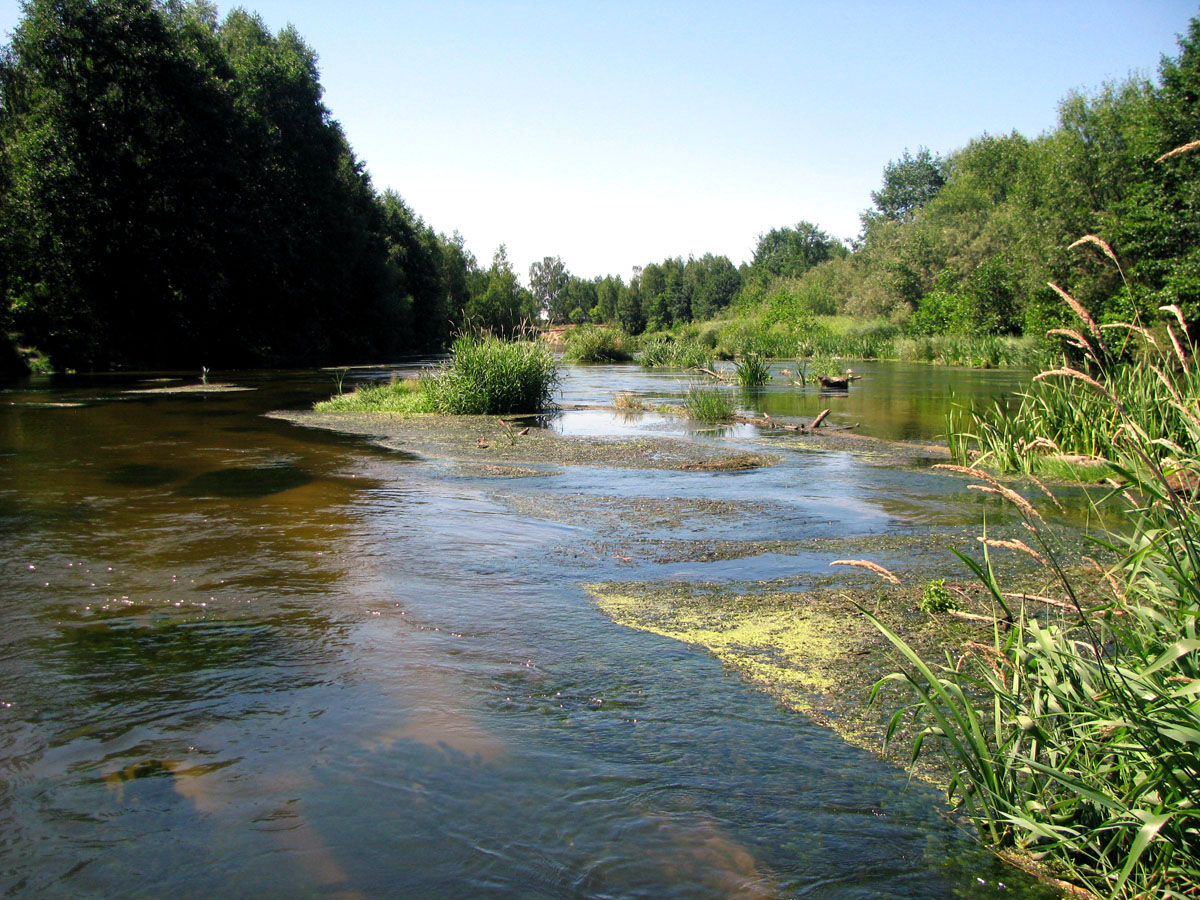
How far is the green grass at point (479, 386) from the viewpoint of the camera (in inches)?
750

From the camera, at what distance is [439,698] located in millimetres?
4461

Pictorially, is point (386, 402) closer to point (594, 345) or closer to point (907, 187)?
point (594, 345)

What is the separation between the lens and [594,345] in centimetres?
4644

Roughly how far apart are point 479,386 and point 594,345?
27.8 metres

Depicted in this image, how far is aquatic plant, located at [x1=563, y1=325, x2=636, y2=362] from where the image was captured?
46250mm

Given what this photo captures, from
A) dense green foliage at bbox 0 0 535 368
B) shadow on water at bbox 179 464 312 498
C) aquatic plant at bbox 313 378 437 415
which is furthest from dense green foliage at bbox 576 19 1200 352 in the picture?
dense green foliage at bbox 0 0 535 368

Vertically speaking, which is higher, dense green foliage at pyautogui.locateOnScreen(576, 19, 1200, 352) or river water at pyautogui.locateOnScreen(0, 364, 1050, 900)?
dense green foliage at pyautogui.locateOnScreen(576, 19, 1200, 352)

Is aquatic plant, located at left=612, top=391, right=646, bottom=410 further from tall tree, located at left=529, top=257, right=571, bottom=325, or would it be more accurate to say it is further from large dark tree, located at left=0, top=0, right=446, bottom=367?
tall tree, located at left=529, top=257, right=571, bottom=325

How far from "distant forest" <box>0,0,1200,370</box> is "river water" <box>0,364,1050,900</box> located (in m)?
12.1

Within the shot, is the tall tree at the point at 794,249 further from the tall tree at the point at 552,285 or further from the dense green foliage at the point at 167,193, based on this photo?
the dense green foliage at the point at 167,193

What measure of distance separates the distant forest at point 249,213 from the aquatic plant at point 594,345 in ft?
15.9

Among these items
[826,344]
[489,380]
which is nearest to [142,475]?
[489,380]

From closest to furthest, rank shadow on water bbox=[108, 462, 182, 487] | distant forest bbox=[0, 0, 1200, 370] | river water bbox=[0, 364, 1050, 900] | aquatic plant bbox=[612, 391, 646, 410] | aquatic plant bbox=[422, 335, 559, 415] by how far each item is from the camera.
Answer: river water bbox=[0, 364, 1050, 900]
shadow on water bbox=[108, 462, 182, 487]
aquatic plant bbox=[422, 335, 559, 415]
aquatic plant bbox=[612, 391, 646, 410]
distant forest bbox=[0, 0, 1200, 370]

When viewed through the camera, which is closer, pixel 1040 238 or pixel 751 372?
pixel 751 372
